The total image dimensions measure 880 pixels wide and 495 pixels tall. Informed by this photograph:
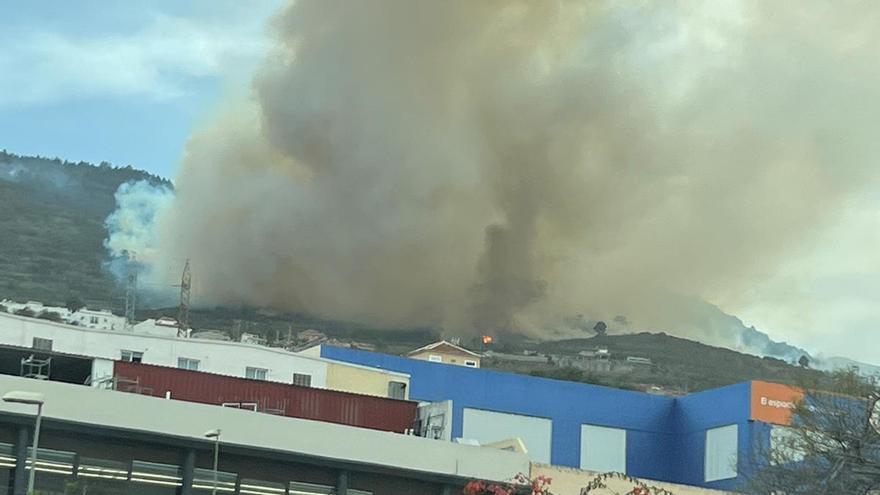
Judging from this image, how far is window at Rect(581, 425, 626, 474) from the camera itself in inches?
2785

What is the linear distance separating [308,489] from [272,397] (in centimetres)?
808

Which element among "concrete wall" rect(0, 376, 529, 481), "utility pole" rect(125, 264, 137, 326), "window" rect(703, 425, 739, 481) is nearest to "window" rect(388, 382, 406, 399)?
"window" rect(703, 425, 739, 481)

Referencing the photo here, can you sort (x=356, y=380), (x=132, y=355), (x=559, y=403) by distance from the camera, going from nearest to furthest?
(x=132, y=355), (x=356, y=380), (x=559, y=403)

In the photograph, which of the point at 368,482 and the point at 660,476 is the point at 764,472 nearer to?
the point at 368,482

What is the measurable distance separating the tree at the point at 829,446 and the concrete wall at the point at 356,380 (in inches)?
630

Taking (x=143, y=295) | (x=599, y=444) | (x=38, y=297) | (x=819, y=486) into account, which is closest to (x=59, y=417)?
(x=819, y=486)

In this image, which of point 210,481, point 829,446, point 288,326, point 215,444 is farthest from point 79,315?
point 829,446

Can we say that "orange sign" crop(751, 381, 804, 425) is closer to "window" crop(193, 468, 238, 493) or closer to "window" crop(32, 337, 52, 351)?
"window" crop(32, 337, 52, 351)

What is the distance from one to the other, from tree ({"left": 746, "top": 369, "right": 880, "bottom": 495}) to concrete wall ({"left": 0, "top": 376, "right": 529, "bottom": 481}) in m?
8.19

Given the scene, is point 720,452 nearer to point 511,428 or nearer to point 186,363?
point 511,428

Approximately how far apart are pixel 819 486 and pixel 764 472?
1937cm

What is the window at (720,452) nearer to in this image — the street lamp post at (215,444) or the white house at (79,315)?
the street lamp post at (215,444)

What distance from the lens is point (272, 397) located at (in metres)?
46.8

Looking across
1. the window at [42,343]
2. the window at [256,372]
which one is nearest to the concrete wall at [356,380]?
the window at [256,372]
